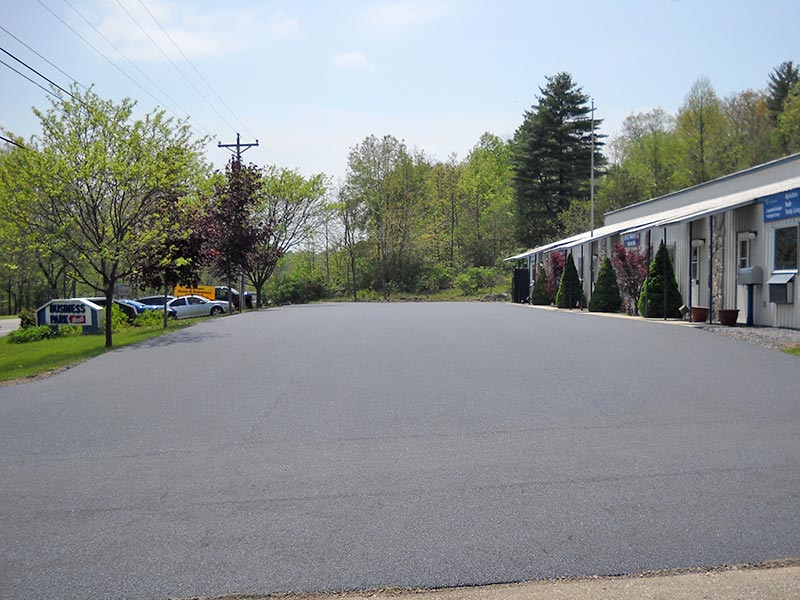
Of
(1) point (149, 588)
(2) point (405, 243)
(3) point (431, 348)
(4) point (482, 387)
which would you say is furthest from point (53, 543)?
(2) point (405, 243)

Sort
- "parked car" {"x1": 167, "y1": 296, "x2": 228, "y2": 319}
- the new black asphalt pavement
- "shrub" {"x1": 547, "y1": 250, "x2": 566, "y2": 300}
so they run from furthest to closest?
"parked car" {"x1": 167, "y1": 296, "x2": 228, "y2": 319}, "shrub" {"x1": 547, "y1": 250, "x2": 566, "y2": 300}, the new black asphalt pavement

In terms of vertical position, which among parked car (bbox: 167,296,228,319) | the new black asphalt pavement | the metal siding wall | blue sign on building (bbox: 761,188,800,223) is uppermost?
the metal siding wall

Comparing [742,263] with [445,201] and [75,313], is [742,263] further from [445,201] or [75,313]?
[445,201]

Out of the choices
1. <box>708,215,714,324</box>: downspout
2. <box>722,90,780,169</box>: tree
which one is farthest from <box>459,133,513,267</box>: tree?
<box>708,215,714,324</box>: downspout

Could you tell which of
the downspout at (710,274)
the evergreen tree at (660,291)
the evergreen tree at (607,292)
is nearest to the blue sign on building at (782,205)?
the downspout at (710,274)

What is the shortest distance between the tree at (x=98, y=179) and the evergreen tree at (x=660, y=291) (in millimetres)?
14067

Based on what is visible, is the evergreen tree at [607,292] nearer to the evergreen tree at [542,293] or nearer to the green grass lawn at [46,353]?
the evergreen tree at [542,293]

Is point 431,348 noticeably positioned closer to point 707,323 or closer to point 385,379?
point 385,379

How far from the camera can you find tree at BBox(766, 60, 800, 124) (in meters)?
52.6

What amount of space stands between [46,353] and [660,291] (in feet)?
57.8

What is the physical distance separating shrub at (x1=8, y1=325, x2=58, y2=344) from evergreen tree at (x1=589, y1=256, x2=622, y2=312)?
1956 cm

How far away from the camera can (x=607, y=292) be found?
27328mm

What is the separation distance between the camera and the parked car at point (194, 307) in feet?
119

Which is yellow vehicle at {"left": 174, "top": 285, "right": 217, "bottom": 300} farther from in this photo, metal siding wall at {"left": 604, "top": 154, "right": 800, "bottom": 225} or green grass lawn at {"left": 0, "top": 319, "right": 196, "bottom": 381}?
metal siding wall at {"left": 604, "top": 154, "right": 800, "bottom": 225}
